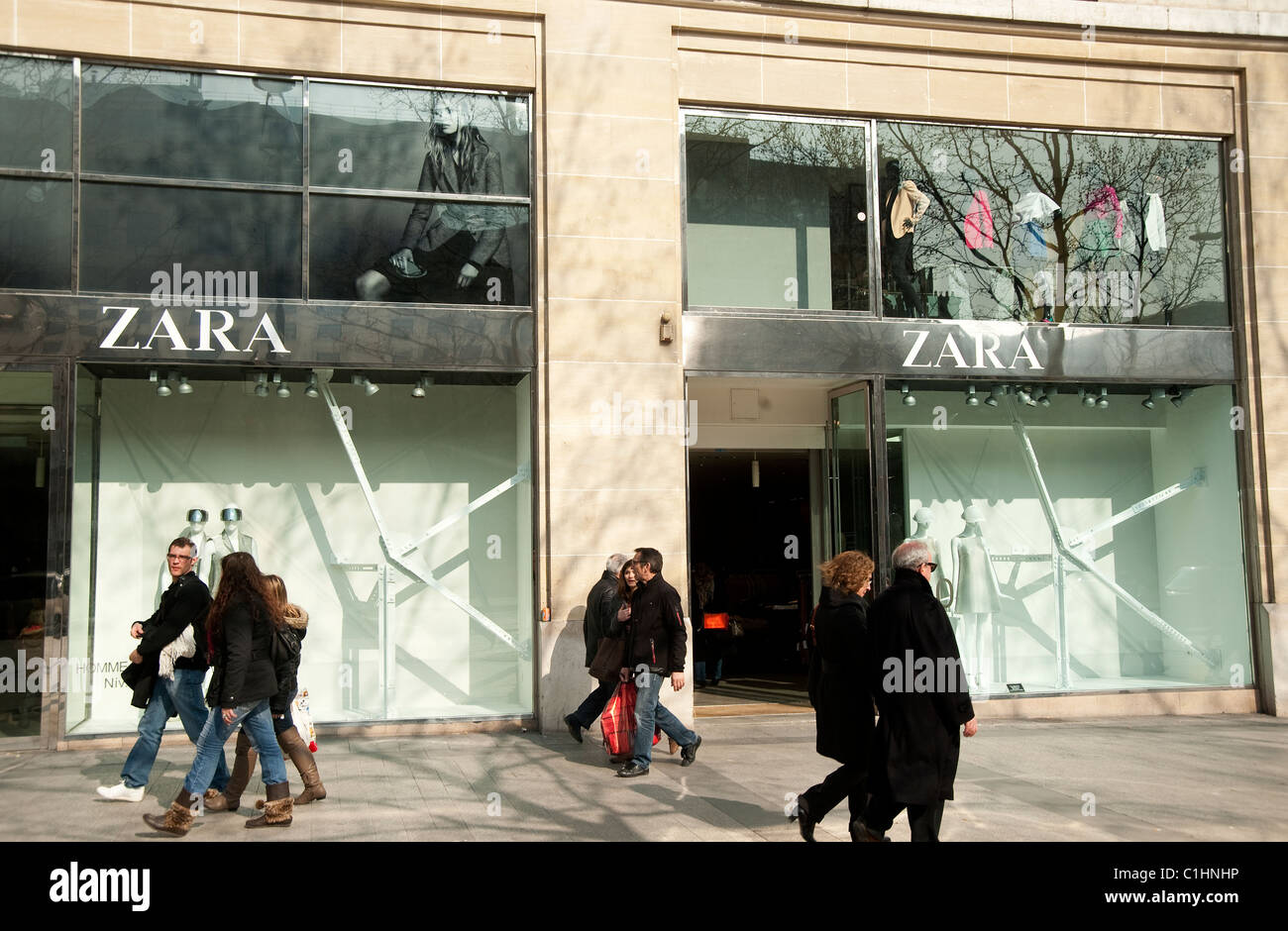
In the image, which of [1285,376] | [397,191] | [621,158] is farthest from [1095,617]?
[397,191]

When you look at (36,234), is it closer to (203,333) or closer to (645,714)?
(203,333)

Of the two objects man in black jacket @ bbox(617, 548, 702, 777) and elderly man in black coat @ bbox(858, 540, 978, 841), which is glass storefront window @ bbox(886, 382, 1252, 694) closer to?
man in black jacket @ bbox(617, 548, 702, 777)

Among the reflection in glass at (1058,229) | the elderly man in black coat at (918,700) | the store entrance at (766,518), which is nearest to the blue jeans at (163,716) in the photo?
the elderly man in black coat at (918,700)

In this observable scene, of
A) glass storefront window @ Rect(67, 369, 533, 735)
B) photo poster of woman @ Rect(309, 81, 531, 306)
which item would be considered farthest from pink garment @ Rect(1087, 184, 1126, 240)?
glass storefront window @ Rect(67, 369, 533, 735)

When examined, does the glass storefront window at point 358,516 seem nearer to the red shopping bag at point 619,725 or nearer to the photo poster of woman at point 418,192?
the photo poster of woman at point 418,192

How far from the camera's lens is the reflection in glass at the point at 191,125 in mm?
10148

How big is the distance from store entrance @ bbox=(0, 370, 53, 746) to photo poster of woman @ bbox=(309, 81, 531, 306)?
8.33 feet

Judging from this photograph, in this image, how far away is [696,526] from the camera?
67.7 feet

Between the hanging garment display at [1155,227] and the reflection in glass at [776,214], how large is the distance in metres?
3.23

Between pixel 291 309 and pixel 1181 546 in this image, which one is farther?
pixel 1181 546

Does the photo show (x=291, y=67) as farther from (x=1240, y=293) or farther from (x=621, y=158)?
(x=1240, y=293)

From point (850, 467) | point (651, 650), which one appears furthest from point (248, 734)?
point (850, 467)

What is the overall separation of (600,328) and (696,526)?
10.3 metres

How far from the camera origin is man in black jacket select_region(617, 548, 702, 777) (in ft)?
28.3
